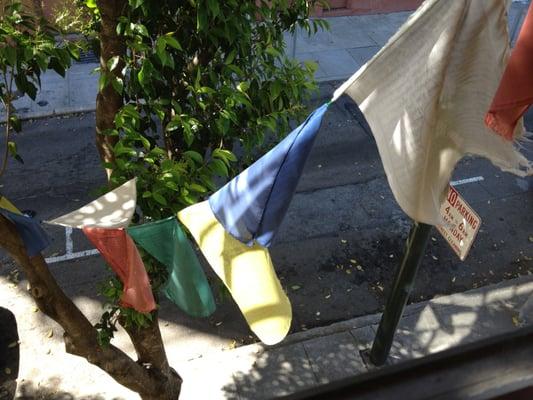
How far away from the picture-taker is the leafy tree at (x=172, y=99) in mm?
3172

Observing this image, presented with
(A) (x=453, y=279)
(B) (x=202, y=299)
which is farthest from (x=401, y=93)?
(A) (x=453, y=279)

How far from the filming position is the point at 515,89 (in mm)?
2363

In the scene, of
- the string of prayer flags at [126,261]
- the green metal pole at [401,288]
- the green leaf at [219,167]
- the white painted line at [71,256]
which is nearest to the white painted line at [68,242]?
the white painted line at [71,256]

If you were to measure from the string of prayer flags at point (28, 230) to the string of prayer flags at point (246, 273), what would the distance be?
1047 mm

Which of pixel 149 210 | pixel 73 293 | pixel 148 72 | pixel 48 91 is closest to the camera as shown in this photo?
pixel 148 72

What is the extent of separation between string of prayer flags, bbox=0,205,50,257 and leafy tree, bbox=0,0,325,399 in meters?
0.06

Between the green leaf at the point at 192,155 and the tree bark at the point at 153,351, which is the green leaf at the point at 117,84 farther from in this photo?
the tree bark at the point at 153,351

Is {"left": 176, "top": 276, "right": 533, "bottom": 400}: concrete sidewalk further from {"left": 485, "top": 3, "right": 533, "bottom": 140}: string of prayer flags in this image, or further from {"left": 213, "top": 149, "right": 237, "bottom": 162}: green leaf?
{"left": 485, "top": 3, "right": 533, "bottom": 140}: string of prayer flags

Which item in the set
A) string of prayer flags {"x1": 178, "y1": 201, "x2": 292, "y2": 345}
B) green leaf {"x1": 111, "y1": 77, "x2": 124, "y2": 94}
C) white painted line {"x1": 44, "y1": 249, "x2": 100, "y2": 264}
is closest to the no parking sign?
string of prayer flags {"x1": 178, "y1": 201, "x2": 292, "y2": 345}

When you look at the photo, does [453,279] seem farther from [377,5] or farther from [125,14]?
[377,5]

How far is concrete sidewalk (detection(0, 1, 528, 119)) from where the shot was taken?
11.4 meters

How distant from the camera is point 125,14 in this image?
3.31 m

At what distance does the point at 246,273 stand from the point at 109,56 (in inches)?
69.0

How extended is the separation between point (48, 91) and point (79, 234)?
5427 mm
